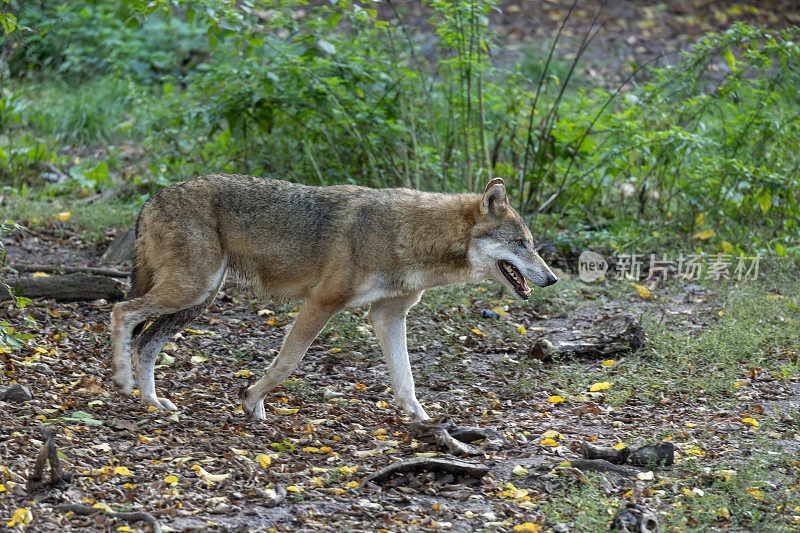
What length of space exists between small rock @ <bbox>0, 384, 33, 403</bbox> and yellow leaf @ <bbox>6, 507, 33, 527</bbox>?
171cm

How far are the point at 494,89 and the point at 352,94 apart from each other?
1.68 m

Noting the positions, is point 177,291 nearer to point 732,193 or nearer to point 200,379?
point 200,379

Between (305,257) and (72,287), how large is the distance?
2.82 meters

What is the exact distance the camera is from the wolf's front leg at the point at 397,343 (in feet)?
19.7

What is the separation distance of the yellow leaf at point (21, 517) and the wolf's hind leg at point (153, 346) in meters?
1.92

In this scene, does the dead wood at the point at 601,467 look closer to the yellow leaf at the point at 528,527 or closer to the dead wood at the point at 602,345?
the yellow leaf at the point at 528,527

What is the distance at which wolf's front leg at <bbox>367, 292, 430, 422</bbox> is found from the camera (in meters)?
6.02

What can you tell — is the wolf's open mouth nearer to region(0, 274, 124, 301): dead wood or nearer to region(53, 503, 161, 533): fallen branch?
region(53, 503, 161, 533): fallen branch

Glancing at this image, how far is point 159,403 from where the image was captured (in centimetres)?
583

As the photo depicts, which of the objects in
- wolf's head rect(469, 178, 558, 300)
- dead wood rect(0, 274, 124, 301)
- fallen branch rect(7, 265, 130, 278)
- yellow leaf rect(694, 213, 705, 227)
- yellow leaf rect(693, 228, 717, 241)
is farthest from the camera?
yellow leaf rect(694, 213, 705, 227)

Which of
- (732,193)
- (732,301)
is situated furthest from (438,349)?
(732,193)

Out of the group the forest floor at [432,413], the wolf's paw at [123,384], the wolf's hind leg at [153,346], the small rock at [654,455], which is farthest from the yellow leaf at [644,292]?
the wolf's paw at [123,384]

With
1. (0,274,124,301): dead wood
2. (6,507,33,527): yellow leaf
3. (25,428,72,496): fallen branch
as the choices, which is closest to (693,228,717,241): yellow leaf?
(0,274,124,301): dead wood

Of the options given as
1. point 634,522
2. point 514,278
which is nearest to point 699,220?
point 514,278
